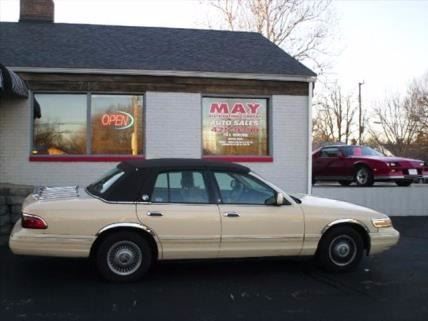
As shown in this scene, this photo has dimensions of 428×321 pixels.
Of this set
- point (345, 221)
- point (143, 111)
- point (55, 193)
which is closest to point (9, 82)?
point (143, 111)

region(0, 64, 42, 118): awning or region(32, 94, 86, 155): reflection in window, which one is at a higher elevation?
region(0, 64, 42, 118): awning

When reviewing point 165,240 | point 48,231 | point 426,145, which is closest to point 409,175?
point 165,240

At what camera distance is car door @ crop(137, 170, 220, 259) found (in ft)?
23.0

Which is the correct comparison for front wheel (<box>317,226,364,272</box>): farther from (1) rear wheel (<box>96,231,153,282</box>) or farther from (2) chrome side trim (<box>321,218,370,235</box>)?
(1) rear wheel (<box>96,231,153,282</box>)

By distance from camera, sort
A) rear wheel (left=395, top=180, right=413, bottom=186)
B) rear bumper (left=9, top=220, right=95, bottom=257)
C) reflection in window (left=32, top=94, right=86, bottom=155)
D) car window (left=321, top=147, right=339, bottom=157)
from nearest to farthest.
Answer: rear bumper (left=9, top=220, right=95, bottom=257), reflection in window (left=32, top=94, right=86, bottom=155), rear wheel (left=395, top=180, right=413, bottom=186), car window (left=321, top=147, right=339, bottom=157)

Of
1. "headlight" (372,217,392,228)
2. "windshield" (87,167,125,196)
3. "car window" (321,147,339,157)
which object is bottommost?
"headlight" (372,217,392,228)

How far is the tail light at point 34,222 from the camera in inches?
266

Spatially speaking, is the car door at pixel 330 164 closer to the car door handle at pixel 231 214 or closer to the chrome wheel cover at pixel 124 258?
the car door handle at pixel 231 214

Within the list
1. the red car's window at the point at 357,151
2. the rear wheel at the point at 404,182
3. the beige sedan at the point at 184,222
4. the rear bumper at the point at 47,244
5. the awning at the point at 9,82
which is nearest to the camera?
the rear bumper at the point at 47,244

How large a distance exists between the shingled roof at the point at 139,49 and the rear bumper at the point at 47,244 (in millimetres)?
6081

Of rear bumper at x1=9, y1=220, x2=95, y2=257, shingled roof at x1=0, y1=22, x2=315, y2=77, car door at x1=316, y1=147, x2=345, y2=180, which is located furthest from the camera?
car door at x1=316, y1=147, x2=345, y2=180

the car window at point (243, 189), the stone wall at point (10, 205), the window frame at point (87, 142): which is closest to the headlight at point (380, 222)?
the car window at point (243, 189)

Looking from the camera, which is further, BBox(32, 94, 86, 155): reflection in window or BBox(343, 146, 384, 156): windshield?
BBox(343, 146, 384, 156): windshield

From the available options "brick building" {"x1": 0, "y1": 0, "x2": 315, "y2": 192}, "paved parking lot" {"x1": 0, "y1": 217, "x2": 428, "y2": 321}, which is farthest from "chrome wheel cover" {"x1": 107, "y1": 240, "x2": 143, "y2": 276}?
"brick building" {"x1": 0, "y1": 0, "x2": 315, "y2": 192}
